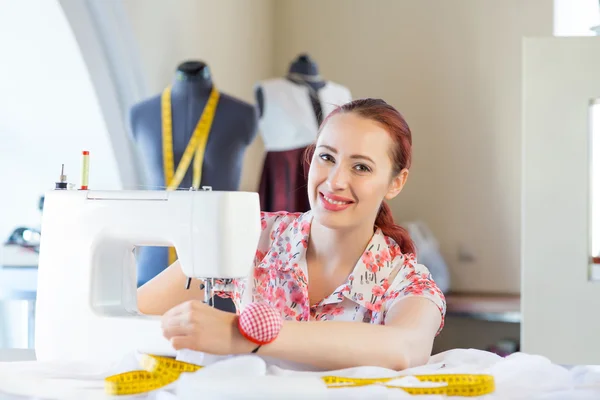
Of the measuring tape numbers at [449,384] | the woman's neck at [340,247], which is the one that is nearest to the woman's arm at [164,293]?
the woman's neck at [340,247]

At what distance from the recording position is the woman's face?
66.1 inches

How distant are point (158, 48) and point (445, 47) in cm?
182

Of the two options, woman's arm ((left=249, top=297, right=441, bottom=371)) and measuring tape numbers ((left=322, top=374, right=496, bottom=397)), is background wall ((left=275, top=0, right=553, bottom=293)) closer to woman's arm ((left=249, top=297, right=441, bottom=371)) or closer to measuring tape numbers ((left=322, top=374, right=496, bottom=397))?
woman's arm ((left=249, top=297, right=441, bottom=371))

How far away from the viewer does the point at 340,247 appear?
1.77 metres

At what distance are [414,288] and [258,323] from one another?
47cm

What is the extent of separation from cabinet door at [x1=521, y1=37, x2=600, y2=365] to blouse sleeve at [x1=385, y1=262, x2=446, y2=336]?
1341 mm

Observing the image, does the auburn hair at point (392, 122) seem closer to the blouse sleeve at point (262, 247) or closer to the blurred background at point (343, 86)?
the blouse sleeve at point (262, 247)

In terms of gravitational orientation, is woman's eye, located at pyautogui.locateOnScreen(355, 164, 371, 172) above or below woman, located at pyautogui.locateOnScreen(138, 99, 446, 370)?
above

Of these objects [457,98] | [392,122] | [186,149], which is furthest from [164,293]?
[457,98]

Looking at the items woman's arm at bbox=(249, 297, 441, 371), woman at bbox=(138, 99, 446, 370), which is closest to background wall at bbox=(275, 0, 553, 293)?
woman at bbox=(138, 99, 446, 370)

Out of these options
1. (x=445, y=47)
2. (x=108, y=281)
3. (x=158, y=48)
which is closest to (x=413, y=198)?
(x=445, y=47)

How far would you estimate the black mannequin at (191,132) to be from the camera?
3.12 meters

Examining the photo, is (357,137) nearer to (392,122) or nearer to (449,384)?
(392,122)

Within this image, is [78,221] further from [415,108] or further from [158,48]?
[415,108]
